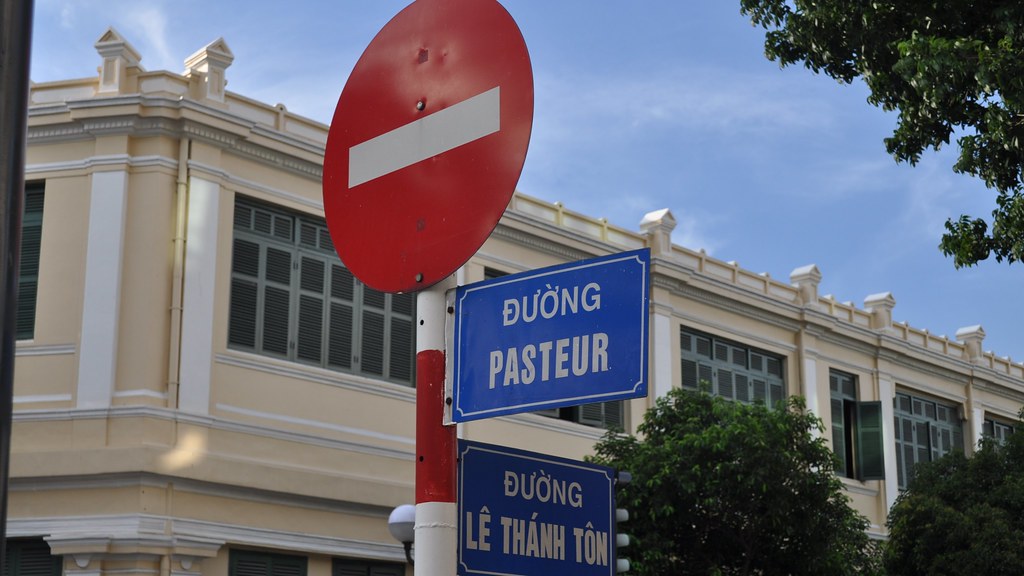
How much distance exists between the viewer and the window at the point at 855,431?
25.6 metres

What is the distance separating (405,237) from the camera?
3381 millimetres

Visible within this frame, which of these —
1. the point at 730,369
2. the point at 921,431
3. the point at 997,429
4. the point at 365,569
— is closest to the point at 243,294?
the point at 365,569

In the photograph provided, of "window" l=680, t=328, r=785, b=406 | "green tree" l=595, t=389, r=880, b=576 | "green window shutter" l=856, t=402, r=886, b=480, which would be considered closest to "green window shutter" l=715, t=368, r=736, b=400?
"window" l=680, t=328, r=785, b=406

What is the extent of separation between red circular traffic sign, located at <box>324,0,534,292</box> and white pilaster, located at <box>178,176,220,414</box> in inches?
524

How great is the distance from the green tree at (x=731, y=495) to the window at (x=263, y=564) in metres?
4.15

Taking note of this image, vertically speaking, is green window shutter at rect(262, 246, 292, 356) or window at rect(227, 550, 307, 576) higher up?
green window shutter at rect(262, 246, 292, 356)

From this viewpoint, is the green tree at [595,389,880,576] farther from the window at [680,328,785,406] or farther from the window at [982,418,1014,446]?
the window at [982,418,1014,446]

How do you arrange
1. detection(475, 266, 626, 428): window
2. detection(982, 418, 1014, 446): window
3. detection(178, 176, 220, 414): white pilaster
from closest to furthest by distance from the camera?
detection(178, 176, 220, 414): white pilaster < detection(475, 266, 626, 428): window < detection(982, 418, 1014, 446): window

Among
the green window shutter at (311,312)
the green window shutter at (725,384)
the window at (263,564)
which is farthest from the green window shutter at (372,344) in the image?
the green window shutter at (725,384)

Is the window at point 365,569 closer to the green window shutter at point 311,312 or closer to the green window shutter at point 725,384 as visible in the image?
the green window shutter at point 311,312

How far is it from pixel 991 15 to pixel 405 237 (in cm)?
741

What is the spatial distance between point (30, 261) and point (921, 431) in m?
17.9

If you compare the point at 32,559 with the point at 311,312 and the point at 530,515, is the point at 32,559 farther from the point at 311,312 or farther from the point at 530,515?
the point at 530,515

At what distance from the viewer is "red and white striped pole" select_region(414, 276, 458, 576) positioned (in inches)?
125
